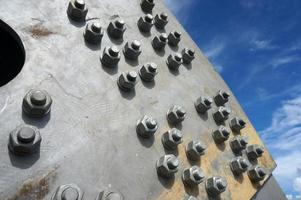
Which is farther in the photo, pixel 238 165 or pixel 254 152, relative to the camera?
pixel 254 152

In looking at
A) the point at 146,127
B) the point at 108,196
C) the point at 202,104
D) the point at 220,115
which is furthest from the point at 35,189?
the point at 220,115

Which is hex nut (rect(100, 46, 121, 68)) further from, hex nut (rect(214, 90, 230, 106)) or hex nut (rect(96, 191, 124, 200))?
hex nut (rect(214, 90, 230, 106))

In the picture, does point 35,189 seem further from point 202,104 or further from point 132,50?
point 202,104

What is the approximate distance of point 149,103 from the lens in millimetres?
1403

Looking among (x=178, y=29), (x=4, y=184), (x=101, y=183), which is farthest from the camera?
(x=178, y=29)

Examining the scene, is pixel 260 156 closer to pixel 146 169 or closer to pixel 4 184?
pixel 146 169

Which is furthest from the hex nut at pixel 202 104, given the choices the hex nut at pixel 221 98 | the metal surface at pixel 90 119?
the hex nut at pixel 221 98

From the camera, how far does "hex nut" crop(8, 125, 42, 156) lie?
946mm

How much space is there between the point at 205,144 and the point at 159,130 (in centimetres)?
27

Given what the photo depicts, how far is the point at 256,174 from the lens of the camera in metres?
1.63

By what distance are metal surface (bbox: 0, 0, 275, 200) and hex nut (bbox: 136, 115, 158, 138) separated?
2 centimetres

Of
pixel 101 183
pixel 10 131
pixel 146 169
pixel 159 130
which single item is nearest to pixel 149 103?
pixel 159 130

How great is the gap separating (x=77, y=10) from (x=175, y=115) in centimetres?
54

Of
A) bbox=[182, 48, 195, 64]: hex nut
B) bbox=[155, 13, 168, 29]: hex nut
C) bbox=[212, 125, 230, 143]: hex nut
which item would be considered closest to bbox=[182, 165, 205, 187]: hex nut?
bbox=[212, 125, 230, 143]: hex nut
